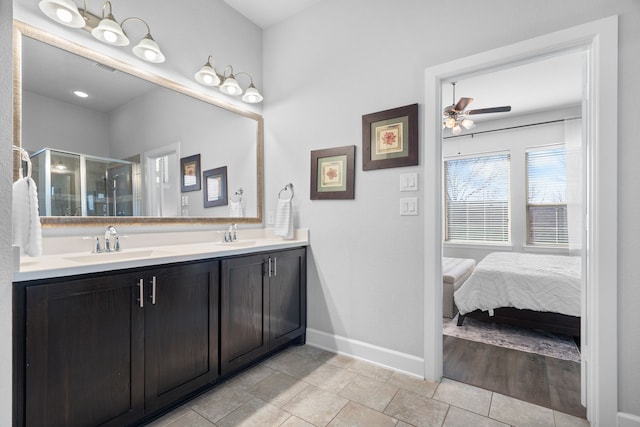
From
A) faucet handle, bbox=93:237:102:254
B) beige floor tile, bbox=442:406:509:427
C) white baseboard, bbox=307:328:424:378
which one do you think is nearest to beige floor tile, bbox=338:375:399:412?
white baseboard, bbox=307:328:424:378

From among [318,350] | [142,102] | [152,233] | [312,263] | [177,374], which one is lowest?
[318,350]

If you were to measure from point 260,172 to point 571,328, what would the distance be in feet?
9.90

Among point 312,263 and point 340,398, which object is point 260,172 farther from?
point 340,398

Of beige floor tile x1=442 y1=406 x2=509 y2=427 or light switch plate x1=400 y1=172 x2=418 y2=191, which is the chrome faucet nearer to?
light switch plate x1=400 y1=172 x2=418 y2=191

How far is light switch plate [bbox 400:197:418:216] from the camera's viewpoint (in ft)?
6.86

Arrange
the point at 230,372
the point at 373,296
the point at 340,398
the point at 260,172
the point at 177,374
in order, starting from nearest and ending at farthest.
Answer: the point at 177,374, the point at 340,398, the point at 230,372, the point at 373,296, the point at 260,172

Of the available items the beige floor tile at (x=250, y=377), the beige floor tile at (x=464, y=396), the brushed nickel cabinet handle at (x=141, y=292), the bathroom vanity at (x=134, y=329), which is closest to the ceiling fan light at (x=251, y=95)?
the bathroom vanity at (x=134, y=329)

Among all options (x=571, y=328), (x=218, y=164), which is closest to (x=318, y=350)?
(x=218, y=164)

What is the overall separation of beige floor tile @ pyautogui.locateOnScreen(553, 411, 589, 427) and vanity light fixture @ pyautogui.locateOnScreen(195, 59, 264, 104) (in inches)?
116

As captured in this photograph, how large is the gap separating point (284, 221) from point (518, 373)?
2.03m

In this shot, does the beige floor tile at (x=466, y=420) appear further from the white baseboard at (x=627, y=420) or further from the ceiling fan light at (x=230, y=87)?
the ceiling fan light at (x=230, y=87)

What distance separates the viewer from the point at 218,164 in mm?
2578

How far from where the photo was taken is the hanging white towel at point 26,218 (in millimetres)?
1277

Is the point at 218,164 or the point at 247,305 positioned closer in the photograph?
the point at 247,305
